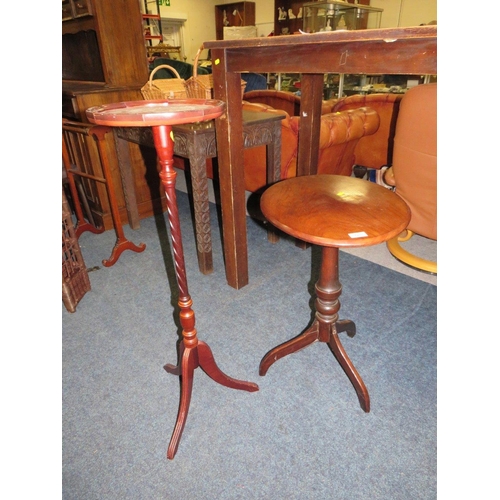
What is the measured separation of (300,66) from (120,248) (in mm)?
1543

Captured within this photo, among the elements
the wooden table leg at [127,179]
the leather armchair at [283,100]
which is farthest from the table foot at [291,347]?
the leather armchair at [283,100]

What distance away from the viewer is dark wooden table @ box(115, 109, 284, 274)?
1.77 meters

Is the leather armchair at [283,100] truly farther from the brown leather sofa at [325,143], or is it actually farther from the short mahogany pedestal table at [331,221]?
the short mahogany pedestal table at [331,221]

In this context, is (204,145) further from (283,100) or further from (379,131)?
(283,100)

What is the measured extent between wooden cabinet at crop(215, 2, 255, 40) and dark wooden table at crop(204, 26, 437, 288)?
289 inches

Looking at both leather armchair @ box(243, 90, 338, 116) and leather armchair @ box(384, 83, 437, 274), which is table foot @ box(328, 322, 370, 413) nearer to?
leather armchair @ box(384, 83, 437, 274)

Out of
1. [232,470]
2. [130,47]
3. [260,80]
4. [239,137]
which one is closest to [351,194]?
[239,137]

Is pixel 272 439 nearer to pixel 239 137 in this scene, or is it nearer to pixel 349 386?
pixel 349 386

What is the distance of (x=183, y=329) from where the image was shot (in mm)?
1171

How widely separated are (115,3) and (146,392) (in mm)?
2352

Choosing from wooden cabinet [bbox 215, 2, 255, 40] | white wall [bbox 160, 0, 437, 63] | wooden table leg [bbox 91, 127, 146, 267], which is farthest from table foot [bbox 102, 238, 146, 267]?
Result: wooden cabinet [bbox 215, 2, 255, 40]

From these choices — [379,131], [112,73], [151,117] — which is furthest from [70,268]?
[379,131]

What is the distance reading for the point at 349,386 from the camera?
1.37 m

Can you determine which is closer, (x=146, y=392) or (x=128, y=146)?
(x=146, y=392)
